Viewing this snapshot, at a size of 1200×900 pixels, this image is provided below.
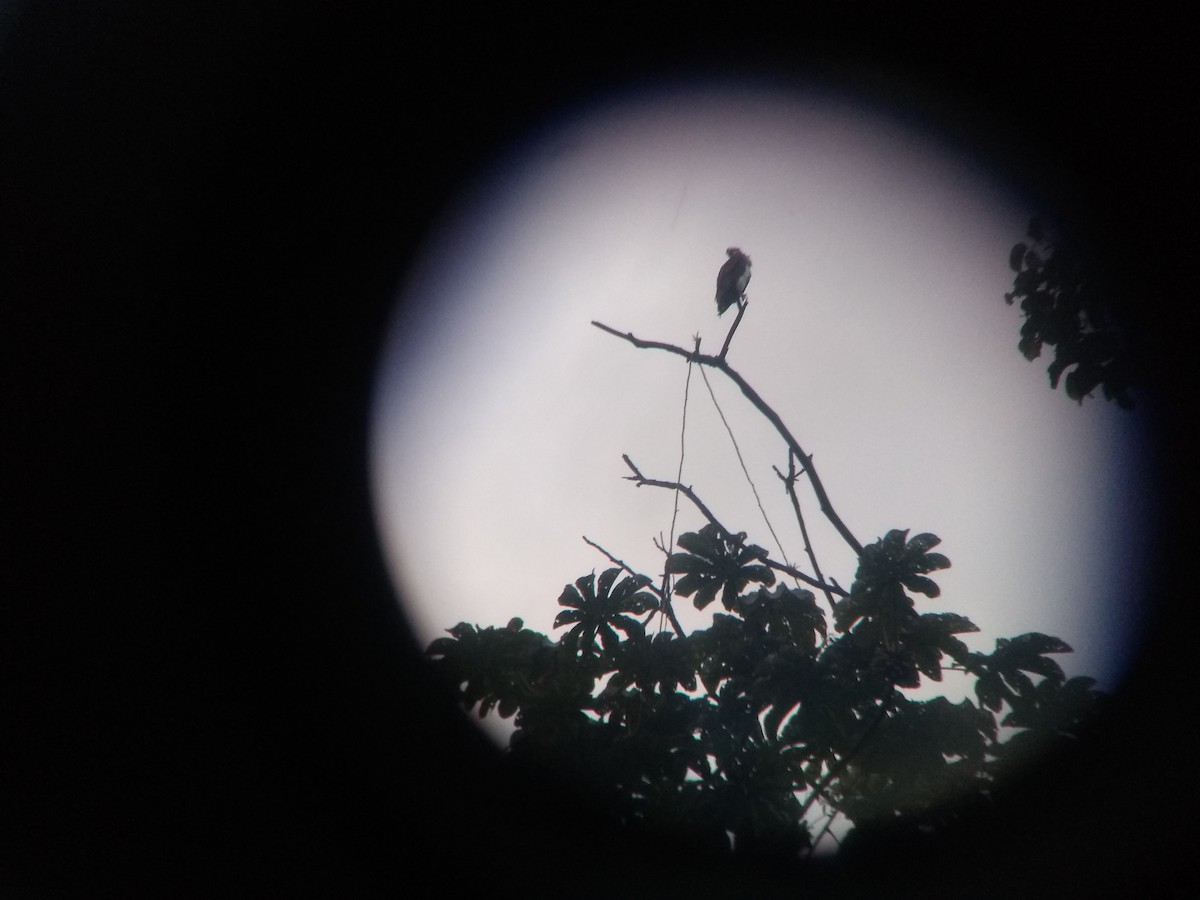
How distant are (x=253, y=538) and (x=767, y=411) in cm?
288

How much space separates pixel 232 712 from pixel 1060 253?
4.40 m

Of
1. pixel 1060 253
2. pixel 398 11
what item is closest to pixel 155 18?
pixel 398 11

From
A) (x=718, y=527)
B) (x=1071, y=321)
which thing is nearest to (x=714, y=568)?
(x=718, y=527)

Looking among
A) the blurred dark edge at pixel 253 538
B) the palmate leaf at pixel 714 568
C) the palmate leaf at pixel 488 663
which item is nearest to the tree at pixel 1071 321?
the blurred dark edge at pixel 253 538

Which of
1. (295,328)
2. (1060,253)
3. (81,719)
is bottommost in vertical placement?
(81,719)

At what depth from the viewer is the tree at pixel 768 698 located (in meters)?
2.71

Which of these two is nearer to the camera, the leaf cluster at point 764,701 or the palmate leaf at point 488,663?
the leaf cluster at point 764,701

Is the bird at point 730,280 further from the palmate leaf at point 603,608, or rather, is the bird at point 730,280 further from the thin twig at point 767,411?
the palmate leaf at point 603,608

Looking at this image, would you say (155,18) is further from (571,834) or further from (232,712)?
(571,834)

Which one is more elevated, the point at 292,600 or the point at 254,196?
the point at 254,196

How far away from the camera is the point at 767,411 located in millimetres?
3582

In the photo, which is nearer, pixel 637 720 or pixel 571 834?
pixel 571 834

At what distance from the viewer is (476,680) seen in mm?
3215

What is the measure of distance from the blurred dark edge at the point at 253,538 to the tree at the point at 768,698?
0.17 meters
